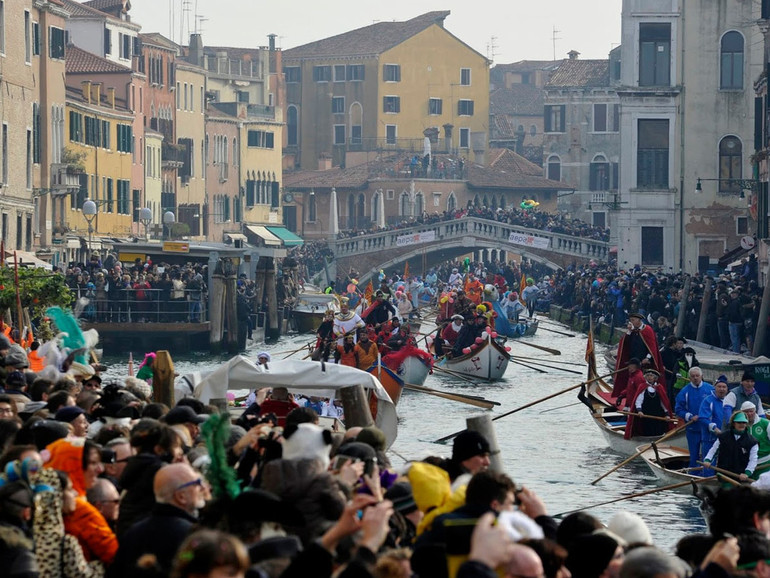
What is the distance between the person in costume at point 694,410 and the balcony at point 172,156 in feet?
169

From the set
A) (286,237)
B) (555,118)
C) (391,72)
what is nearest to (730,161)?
(286,237)

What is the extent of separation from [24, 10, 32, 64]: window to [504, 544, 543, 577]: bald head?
1452 inches

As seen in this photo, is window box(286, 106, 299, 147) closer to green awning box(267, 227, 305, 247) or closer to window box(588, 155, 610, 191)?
green awning box(267, 227, 305, 247)

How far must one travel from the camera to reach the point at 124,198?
2368 inches

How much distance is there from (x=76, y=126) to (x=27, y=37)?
1042 centimetres

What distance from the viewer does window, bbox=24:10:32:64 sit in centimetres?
4184

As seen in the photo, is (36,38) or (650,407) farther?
→ (36,38)

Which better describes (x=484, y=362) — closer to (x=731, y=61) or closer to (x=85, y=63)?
(x=731, y=61)

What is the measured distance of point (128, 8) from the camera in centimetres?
6562

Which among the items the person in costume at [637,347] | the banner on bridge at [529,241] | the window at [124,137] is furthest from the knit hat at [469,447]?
A: the banner on bridge at [529,241]

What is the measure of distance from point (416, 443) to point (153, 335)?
14475mm

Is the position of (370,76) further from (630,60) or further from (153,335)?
(153,335)

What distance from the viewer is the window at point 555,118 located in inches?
3499

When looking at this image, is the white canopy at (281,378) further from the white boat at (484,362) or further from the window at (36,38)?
the window at (36,38)
